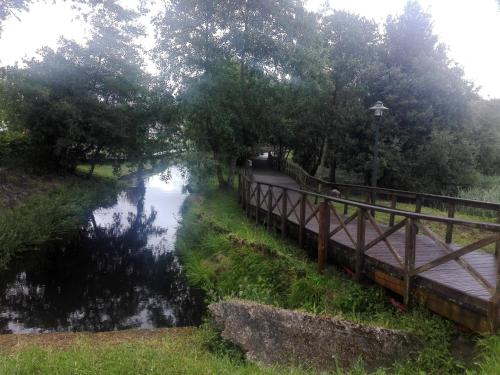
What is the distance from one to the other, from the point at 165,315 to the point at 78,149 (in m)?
19.7

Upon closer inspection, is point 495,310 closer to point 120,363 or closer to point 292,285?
point 292,285

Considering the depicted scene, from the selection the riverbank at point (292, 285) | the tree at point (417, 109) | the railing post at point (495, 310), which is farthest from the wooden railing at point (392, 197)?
the tree at point (417, 109)

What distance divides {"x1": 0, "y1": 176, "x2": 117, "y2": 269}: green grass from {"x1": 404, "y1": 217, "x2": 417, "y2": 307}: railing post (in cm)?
1092

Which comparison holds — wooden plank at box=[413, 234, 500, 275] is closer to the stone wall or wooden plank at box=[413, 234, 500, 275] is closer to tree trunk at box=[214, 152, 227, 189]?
the stone wall

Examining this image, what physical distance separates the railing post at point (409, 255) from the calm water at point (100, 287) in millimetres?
4837

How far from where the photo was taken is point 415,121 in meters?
20.8

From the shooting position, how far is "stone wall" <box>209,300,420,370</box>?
16.3 ft

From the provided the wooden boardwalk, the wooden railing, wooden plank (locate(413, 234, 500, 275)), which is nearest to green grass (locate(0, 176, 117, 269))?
the wooden boardwalk

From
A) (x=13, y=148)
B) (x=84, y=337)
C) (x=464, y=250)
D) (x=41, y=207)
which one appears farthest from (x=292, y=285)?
(x=13, y=148)

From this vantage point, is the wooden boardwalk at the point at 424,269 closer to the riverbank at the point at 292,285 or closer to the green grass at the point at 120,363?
the riverbank at the point at 292,285

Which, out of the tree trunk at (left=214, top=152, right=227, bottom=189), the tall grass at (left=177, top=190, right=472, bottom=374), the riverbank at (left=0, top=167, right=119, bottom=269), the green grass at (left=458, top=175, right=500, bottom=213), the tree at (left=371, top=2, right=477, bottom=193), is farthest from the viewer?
the tree at (left=371, top=2, right=477, bottom=193)

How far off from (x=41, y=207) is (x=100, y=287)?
7967 mm

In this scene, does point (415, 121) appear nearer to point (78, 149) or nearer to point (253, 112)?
point (253, 112)

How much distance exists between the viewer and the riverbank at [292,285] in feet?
15.3
